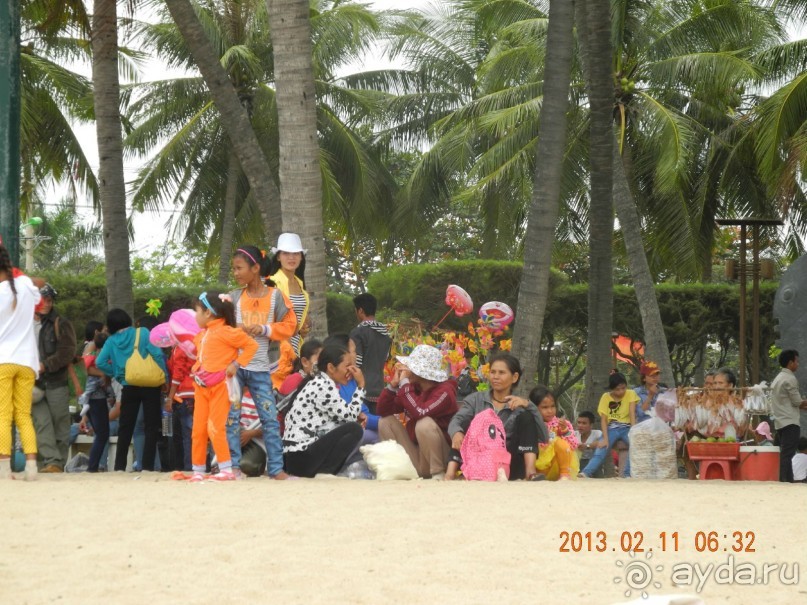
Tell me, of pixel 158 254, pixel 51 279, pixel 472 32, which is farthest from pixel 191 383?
pixel 158 254

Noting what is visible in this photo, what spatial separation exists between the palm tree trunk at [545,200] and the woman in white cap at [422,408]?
2.64 m

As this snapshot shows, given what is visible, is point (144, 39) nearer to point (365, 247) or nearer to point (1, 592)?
point (365, 247)

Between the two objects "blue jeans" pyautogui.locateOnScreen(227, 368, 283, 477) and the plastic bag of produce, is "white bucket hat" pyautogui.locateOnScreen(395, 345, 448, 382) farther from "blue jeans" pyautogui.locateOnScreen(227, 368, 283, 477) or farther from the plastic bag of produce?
the plastic bag of produce

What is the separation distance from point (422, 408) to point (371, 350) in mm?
1517

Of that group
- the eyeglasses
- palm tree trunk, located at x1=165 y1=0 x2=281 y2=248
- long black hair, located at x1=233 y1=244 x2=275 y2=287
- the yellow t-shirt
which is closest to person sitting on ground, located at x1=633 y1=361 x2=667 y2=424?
the yellow t-shirt

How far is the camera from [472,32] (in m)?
35.7

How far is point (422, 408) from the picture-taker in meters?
10.4

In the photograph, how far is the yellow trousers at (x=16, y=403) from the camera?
9812 mm

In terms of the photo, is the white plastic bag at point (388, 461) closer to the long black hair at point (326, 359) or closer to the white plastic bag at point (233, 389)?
the long black hair at point (326, 359)

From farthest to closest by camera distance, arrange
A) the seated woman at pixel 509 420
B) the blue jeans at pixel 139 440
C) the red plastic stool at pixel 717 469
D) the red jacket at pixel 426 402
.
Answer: the red plastic stool at pixel 717 469 < the blue jeans at pixel 139 440 < the red jacket at pixel 426 402 < the seated woman at pixel 509 420

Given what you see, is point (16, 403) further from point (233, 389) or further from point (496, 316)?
point (496, 316)

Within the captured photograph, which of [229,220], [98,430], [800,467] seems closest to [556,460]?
[800,467]

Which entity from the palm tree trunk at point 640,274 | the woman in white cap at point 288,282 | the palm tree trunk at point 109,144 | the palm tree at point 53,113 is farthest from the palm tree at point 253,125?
Result: the woman in white cap at point 288,282

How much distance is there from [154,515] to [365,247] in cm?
3495
